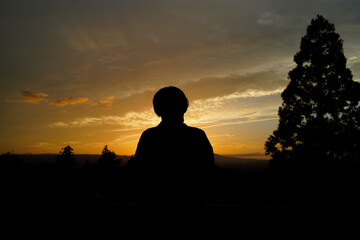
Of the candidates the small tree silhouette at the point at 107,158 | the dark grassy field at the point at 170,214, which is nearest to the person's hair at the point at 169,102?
the dark grassy field at the point at 170,214

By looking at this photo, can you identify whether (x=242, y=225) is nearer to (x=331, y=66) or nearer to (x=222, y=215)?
(x=222, y=215)

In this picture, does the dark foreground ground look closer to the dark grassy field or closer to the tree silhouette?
the dark grassy field

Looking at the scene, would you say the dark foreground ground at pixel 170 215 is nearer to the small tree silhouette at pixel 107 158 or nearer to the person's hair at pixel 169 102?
the person's hair at pixel 169 102

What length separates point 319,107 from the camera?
519 inches

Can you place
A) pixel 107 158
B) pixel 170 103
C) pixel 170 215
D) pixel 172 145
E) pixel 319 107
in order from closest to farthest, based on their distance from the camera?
pixel 170 215, pixel 172 145, pixel 170 103, pixel 319 107, pixel 107 158

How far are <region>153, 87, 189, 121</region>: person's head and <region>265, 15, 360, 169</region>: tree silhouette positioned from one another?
13889 mm

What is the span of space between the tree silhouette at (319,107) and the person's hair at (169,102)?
13.9m

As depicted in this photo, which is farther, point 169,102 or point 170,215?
point 169,102

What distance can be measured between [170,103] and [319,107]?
14937 millimetres

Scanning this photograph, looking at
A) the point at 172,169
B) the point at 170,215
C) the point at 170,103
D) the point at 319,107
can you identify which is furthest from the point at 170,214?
the point at 319,107

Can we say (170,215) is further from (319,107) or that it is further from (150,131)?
(319,107)

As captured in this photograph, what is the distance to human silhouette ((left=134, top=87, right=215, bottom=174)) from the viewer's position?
1.51 meters

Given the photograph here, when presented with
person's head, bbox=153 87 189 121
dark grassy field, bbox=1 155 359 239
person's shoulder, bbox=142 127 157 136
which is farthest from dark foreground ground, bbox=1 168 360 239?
person's head, bbox=153 87 189 121

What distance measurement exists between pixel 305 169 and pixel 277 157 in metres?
1.91
